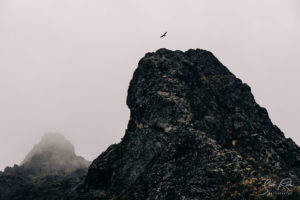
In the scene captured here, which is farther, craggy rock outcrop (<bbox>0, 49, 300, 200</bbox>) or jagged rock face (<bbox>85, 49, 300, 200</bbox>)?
jagged rock face (<bbox>85, 49, 300, 200</bbox>)

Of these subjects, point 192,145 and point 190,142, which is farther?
point 190,142

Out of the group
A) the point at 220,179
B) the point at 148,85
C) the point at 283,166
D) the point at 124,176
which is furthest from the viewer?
the point at 148,85

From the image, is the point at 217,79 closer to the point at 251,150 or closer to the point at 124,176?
the point at 251,150

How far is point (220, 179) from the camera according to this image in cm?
4288

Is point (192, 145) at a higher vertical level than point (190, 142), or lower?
lower

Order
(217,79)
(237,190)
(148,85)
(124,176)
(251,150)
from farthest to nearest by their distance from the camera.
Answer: (217,79) < (148,85) < (124,176) < (251,150) < (237,190)

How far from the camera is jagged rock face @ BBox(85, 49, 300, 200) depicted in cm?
4400

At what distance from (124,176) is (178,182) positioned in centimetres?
1550

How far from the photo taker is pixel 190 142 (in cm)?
5041

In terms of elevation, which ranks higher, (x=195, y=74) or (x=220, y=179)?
(x=195, y=74)

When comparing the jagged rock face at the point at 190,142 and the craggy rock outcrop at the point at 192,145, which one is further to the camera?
the jagged rock face at the point at 190,142

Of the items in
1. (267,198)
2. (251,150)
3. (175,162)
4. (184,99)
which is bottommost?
(267,198)

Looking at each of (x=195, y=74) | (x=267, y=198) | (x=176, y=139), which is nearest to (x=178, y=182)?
(x=176, y=139)

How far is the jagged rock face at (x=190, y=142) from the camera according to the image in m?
44.0
